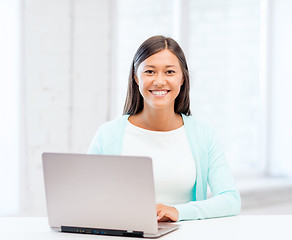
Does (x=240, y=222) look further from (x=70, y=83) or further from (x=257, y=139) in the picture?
(x=257, y=139)

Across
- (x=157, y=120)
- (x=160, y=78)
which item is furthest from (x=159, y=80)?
(x=157, y=120)

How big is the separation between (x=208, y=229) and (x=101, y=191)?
1.11ft

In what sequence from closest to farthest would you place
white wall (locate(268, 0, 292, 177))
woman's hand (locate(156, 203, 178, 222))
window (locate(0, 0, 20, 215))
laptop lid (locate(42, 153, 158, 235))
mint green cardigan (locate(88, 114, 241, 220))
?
laptop lid (locate(42, 153, 158, 235)), woman's hand (locate(156, 203, 178, 222)), mint green cardigan (locate(88, 114, 241, 220)), window (locate(0, 0, 20, 215)), white wall (locate(268, 0, 292, 177))

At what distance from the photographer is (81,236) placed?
1.30m

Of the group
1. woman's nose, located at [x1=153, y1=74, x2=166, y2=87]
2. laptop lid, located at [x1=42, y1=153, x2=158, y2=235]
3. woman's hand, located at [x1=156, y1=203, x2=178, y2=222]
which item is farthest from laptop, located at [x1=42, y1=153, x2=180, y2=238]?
woman's nose, located at [x1=153, y1=74, x2=166, y2=87]

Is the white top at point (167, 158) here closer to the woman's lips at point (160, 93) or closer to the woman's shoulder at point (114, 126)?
the woman's shoulder at point (114, 126)

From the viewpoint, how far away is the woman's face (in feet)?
5.89

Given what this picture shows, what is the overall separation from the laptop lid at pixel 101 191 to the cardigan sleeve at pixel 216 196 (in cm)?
28

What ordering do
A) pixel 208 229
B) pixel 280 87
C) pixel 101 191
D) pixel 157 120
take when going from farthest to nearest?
Answer: pixel 280 87 → pixel 157 120 → pixel 208 229 → pixel 101 191

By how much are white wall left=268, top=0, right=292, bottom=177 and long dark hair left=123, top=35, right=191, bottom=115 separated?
168 centimetres

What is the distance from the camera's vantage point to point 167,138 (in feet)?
6.15

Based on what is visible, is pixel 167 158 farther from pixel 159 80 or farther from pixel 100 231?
pixel 100 231

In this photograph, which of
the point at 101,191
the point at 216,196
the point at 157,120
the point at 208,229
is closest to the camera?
the point at 101,191

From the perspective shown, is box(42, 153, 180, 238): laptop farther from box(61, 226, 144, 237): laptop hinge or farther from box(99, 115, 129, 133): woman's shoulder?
box(99, 115, 129, 133): woman's shoulder
